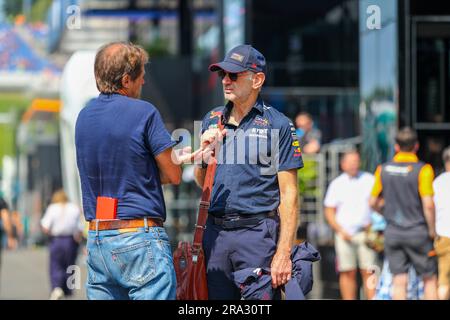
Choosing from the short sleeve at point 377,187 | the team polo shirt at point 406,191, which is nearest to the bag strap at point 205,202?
the team polo shirt at point 406,191

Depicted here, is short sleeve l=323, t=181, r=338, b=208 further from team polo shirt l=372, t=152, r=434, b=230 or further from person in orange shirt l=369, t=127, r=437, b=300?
team polo shirt l=372, t=152, r=434, b=230

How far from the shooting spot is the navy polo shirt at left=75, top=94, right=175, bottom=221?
554 centimetres

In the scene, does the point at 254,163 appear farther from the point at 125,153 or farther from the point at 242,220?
the point at 125,153

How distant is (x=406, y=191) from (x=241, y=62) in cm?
416

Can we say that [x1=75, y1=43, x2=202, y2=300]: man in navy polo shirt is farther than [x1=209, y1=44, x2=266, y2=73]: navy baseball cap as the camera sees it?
No

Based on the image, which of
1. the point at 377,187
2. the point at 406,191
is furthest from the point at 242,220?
the point at 377,187

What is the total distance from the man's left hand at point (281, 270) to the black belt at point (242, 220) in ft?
0.75

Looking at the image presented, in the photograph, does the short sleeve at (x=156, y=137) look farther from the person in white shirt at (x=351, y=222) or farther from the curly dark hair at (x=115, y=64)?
the person in white shirt at (x=351, y=222)

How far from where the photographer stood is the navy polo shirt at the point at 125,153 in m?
5.54

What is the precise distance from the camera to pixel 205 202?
6.04m

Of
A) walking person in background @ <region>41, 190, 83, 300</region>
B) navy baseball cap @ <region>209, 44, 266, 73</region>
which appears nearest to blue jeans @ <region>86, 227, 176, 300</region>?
navy baseball cap @ <region>209, 44, 266, 73</region>

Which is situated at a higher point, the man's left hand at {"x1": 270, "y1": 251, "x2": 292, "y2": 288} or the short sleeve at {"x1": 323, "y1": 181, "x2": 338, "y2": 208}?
the man's left hand at {"x1": 270, "y1": 251, "x2": 292, "y2": 288}

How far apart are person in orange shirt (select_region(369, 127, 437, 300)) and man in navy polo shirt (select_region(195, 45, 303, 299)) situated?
13.0 ft

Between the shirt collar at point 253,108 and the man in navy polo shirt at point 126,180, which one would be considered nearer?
the man in navy polo shirt at point 126,180
